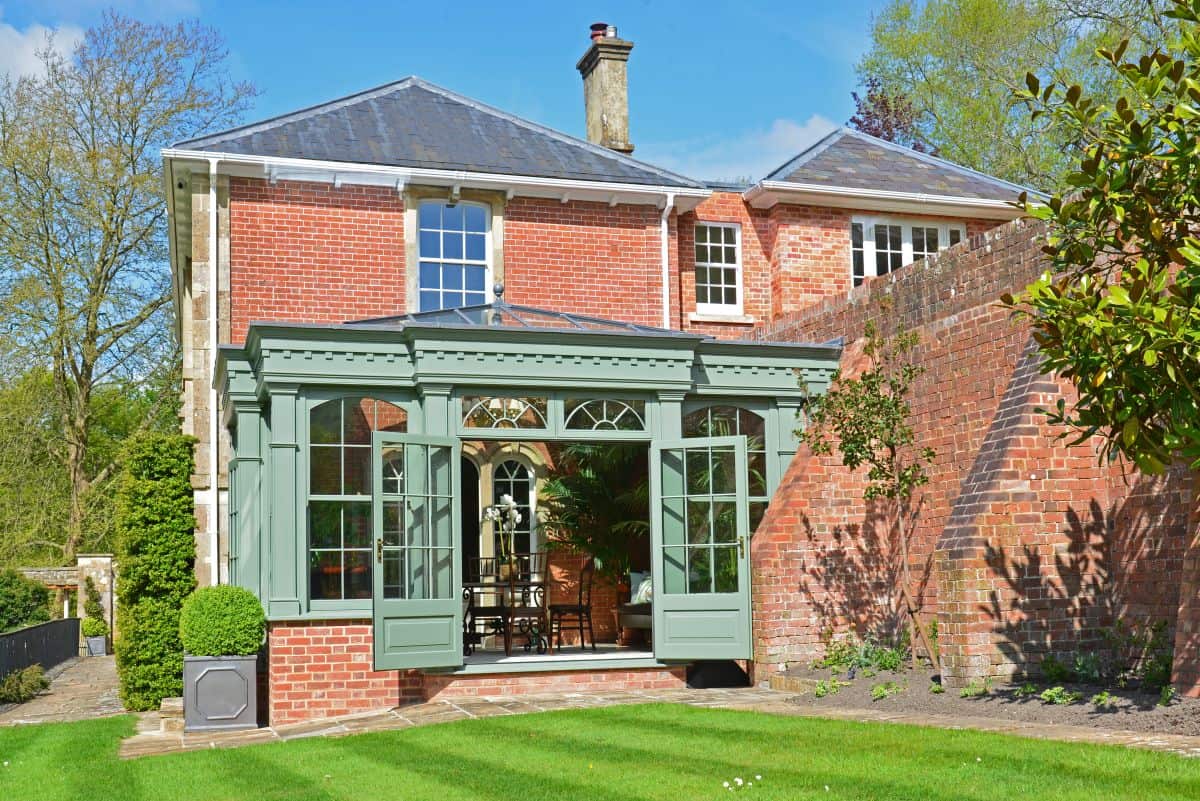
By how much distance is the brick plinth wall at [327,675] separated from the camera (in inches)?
448

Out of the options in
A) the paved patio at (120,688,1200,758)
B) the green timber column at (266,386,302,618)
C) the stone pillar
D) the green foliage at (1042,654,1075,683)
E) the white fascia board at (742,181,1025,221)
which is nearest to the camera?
the paved patio at (120,688,1200,758)

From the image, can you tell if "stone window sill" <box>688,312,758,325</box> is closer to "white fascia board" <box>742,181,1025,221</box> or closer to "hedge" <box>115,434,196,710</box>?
"white fascia board" <box>742,181,1025,221</box>

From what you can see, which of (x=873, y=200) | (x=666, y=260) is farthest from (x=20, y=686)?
(x=873, y=200)

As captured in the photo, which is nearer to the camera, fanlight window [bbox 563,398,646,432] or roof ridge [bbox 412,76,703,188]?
fanlight window [bbox 563,398,646,432]

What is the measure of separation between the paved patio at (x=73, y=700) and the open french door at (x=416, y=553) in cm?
384

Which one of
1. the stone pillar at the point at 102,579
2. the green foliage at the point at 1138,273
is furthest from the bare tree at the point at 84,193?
the green foliage at the point at 1138,273

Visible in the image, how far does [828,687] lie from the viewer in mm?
11477

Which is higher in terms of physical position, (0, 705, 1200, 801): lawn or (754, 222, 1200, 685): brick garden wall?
(754, 222, 1200, 685): brick garden wall

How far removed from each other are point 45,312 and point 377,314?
16.4 metres

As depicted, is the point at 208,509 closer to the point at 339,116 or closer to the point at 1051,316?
the point at 339,116

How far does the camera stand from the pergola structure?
11.6 m

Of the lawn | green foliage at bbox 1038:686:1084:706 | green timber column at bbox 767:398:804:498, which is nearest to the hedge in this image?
the lawn

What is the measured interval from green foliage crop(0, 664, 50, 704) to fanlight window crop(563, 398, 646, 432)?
774 cm

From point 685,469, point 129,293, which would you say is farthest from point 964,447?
point 129,293
